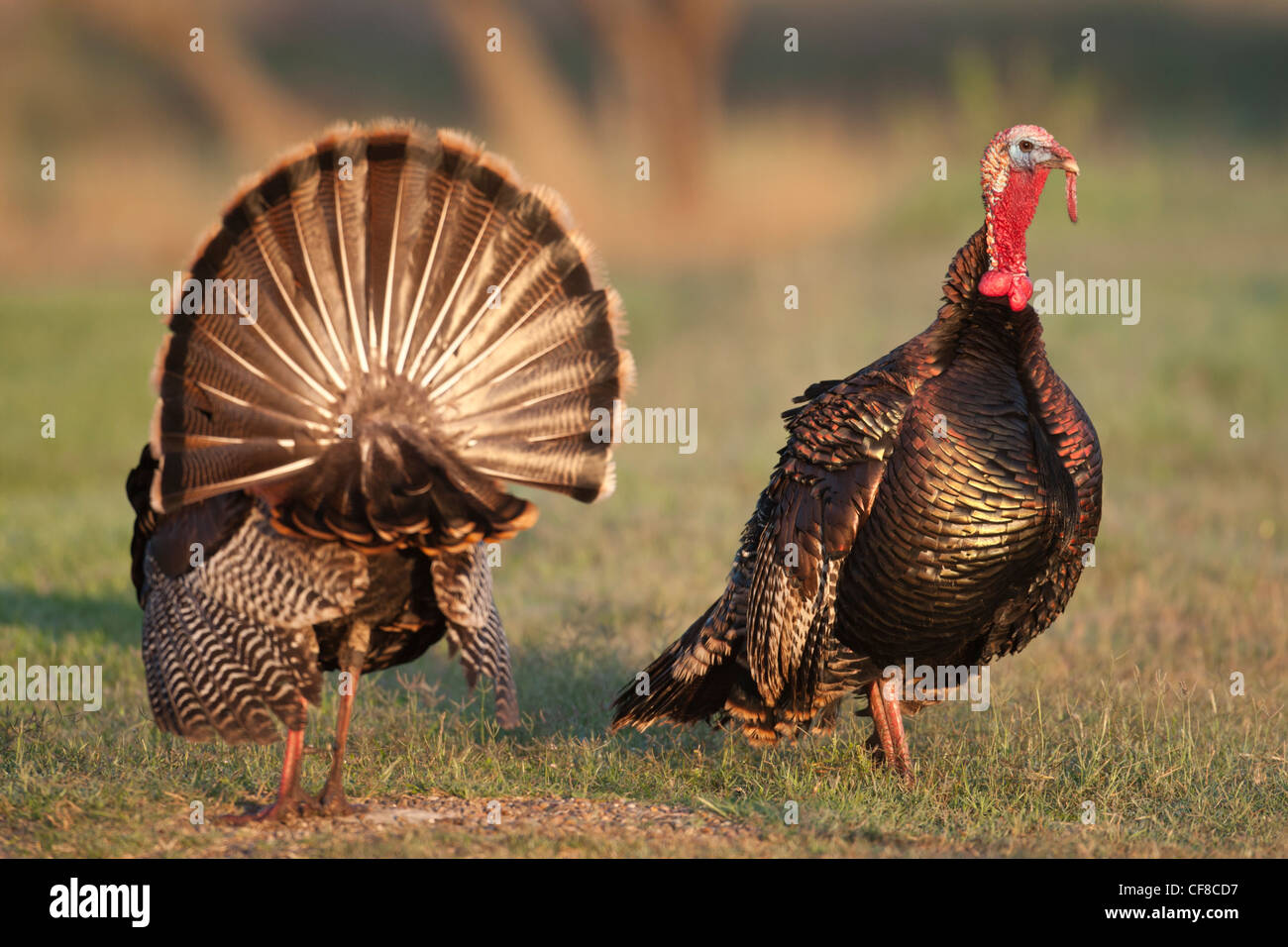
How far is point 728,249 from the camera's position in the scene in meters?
21.4

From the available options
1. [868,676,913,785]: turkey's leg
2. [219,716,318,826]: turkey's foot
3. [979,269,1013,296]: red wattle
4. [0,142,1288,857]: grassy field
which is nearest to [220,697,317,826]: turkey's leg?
[219,716,318,826]: turkey's foot

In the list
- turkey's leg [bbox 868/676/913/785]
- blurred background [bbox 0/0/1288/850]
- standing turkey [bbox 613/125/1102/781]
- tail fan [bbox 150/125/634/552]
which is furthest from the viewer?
blurred background [bbox 0/0/1288/850]

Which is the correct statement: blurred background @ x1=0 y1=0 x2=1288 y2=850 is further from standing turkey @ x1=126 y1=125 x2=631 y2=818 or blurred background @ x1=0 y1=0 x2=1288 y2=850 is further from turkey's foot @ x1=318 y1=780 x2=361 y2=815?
turkey's foot @ x1=318 y1=780 x2=361 y2=815

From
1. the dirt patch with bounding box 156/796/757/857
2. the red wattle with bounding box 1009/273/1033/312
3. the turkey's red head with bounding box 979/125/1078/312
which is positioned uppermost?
the turkey's red head with bounding box 979/125/1078/312

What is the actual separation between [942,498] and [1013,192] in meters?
1.06

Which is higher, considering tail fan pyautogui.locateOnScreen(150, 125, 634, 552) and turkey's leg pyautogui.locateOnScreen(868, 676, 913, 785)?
tail fan pyautogui.locateOnScreen(150, 125, 634, 552)

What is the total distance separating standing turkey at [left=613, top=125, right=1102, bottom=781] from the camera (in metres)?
4.65

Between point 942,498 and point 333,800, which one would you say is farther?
point 333,800

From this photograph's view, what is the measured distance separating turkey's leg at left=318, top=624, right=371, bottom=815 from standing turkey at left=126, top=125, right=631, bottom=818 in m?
0.01

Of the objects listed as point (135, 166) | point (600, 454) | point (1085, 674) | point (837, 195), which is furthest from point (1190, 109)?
point (600, 454)

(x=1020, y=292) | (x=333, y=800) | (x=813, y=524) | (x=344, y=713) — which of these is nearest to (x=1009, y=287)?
(x=1020, y=292)

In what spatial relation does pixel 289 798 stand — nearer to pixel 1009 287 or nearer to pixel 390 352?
pixel 390 352

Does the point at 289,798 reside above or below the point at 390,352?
below

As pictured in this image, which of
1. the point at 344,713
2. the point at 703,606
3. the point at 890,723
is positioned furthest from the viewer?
the point at 703,606
